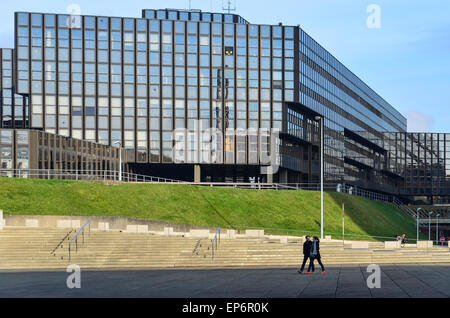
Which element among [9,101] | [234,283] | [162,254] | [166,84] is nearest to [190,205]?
[162,254]

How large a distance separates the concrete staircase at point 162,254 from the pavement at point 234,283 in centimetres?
303

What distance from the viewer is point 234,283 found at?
77.9 ft

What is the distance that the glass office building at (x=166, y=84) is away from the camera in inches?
3376

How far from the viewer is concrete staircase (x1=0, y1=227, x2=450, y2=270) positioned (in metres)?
33.3

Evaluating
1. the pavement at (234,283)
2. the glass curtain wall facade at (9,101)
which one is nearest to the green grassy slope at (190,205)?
the pavement at (234,283)

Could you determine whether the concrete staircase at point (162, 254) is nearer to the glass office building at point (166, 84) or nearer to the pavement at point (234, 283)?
the pavement at point (234, 283)

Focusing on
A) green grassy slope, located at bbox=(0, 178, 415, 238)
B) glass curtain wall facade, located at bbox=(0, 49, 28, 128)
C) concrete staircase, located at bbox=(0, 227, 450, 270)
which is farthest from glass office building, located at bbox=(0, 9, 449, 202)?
concrete staircase, located at bbox=(0, 227, 450, 270)

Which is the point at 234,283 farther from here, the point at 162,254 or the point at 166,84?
the point at 166,84

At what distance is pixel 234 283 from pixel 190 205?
36522 mm

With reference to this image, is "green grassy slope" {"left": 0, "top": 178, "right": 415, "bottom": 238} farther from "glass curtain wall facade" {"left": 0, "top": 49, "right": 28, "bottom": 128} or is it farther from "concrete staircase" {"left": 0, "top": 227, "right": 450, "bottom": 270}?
"glass curtain wall facade" {"left": 0, "top": 49, "right": 28, "bottom": 128}

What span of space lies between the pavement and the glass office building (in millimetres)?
58484

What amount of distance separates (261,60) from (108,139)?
22.9m
